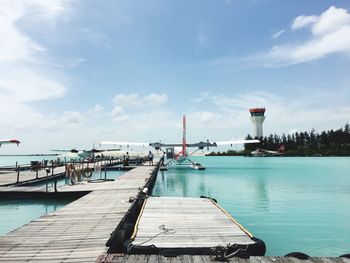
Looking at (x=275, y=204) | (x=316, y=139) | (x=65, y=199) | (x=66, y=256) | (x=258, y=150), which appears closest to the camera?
(x=66, y=256)

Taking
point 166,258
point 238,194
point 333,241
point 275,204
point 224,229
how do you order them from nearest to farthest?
1. point 166,258
2. point 224,229
3. point 333,241
4. point 275,204
5. point 238,194

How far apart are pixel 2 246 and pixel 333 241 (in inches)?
508

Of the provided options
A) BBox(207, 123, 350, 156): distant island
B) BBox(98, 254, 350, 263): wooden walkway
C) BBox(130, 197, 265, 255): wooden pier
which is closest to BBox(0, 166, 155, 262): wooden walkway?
BBox(98, 254, 350, 263): wooden walkway

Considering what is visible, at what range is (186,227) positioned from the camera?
1091cm

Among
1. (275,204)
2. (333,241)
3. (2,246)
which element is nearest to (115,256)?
(2,246)

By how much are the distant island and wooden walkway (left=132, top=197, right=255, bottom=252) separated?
531 feet

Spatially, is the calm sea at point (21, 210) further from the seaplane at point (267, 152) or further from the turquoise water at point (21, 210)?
the seaplane at point (267, 152)

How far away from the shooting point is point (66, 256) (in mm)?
7793

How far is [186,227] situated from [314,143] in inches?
6936

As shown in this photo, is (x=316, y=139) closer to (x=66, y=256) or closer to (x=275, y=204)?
(x=275, y=204)

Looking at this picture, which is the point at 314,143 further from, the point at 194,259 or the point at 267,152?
the point at 194,259

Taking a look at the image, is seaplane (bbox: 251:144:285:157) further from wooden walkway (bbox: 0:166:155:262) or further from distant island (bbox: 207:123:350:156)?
wooden walkway (bbox: 0:166:155:262)

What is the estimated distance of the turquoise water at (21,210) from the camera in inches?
A: 697

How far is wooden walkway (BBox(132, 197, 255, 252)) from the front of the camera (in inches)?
355
